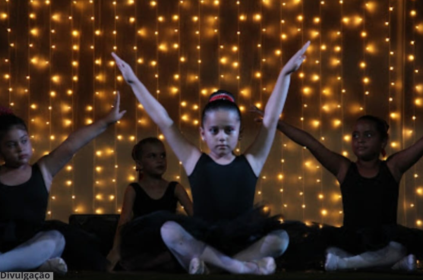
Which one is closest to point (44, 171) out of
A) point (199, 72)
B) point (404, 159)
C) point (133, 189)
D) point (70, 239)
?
point (70, 239)

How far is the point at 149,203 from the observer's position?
520cm

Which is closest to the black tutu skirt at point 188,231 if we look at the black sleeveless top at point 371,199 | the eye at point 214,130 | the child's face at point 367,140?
the eye at point 214,130

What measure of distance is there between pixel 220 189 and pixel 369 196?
1.05 m

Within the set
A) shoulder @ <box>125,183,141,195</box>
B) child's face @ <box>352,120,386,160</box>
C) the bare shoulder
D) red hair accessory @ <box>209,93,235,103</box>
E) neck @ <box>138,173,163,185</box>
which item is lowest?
shoulder @ <box>125,183,141,195</box>

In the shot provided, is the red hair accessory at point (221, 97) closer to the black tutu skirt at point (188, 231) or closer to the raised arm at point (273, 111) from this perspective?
the raised arm at point (273, 111)

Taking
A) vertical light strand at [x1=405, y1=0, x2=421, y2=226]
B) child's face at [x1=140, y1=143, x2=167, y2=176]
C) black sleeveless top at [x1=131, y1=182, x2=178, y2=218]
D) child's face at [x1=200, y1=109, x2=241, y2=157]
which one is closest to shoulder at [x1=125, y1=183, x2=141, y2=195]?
black sleeveless top at [x1=131, y1=182, x2=178, y2=218]

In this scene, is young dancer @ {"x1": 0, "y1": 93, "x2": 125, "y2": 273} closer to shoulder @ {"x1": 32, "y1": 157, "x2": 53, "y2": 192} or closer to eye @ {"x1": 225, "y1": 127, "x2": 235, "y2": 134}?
shoulder @ {"x1": 32, "y1": 157, "x2": 53, "y2": 192}

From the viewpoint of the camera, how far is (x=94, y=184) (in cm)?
671

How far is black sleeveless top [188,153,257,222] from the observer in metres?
4.19

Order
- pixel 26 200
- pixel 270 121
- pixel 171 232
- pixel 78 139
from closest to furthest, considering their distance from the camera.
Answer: pixel 171 232, pixel 270 121, pixel 26 200, pixel 78 139

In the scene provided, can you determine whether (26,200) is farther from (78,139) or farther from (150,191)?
(150,191)

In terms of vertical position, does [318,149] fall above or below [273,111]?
below

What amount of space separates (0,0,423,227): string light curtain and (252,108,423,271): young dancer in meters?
1.74

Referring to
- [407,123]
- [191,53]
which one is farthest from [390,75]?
[191,53]
